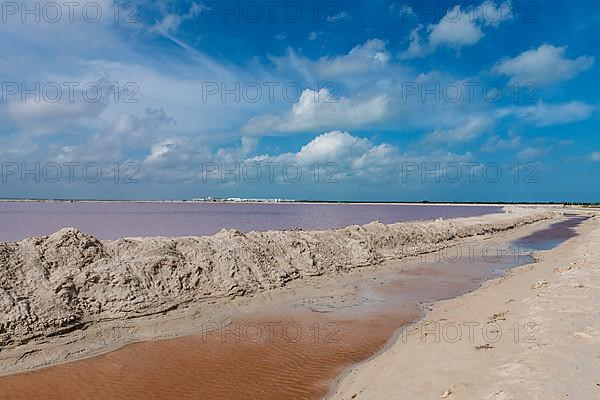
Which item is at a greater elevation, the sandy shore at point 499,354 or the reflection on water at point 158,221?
the reflection on water at point 158,221

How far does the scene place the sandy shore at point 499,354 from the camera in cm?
593

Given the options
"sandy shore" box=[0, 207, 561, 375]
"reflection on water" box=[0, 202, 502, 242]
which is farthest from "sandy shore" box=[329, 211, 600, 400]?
"reflection on water" box=[0, 202, 502, 242]

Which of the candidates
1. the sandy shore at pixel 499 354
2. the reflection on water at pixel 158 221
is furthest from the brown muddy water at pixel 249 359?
the reflection on water at pixel 158 221

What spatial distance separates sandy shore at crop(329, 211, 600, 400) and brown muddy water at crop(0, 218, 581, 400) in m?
0.77

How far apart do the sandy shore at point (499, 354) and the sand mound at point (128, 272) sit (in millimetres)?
6398

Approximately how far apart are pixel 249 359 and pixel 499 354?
5115mm

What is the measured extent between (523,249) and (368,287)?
18185 mm

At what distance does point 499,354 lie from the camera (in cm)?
726

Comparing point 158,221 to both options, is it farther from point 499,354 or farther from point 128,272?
point 499,354

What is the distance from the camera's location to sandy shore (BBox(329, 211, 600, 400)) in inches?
233

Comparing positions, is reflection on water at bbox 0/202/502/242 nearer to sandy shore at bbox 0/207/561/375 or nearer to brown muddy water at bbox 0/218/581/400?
sandy shore at bbox 0/207/561/375

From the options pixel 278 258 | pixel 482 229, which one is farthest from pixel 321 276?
pixel 482 229

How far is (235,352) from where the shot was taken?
931 centimetres

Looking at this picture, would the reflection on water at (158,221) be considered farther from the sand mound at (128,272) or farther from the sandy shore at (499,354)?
the sandy shore at (499,354)
